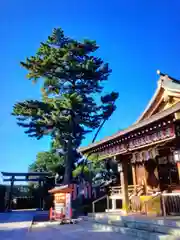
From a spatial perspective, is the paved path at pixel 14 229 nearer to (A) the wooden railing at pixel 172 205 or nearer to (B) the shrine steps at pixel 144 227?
(B) the shrine steps at pixel 144 227

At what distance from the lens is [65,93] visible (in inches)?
750

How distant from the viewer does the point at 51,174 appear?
22.5 metres

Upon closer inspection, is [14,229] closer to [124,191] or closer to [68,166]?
[124,191]

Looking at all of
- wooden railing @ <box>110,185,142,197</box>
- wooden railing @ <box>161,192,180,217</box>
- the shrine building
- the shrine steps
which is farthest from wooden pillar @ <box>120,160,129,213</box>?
wooden railing @ <box>110,185,142,197</box>

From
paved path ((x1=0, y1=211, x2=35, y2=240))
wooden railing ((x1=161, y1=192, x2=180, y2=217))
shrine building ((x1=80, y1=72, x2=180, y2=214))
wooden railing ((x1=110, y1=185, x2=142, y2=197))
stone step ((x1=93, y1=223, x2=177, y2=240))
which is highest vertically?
shrine building ((x1=80, y1=72, x2=180, y2=214))

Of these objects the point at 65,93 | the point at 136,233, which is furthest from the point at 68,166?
the point at 136,233

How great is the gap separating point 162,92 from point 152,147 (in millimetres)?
3485

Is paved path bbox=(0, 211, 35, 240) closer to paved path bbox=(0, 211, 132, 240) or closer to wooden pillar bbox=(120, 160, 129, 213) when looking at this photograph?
paved path bbox=(0, 211, 132, 240)

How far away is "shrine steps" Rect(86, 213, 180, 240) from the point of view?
6.04 meters

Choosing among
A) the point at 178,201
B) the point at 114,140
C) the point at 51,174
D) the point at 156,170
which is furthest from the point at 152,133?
A: the point at 51,174

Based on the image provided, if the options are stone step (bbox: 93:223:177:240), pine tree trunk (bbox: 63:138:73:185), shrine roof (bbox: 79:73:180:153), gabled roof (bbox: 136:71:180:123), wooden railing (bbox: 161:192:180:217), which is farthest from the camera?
pine tree trunk (bbox: 63:138:73:185)

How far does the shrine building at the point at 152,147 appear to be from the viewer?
23.9 ft

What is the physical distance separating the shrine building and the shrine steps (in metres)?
1.48

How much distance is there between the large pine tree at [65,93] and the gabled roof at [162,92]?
23.5 ft
